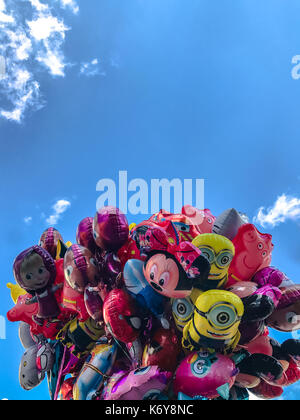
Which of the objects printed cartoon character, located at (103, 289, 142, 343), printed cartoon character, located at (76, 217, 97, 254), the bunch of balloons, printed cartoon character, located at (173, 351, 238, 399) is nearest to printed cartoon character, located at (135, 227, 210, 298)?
the bunch of balloons

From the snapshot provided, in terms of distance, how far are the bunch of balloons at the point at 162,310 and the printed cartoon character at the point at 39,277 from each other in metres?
0.01

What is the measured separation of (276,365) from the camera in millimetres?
3244

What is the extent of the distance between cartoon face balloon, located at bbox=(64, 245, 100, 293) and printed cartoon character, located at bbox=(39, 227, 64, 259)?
2.73 feet

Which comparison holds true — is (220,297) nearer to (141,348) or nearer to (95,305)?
(141,348)

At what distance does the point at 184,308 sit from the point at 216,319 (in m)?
0.43

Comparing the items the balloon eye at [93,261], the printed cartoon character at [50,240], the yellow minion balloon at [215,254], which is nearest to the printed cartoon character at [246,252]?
the yellow minion balloon at [215,254]

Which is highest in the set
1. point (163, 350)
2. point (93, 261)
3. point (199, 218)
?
point (199, 218)

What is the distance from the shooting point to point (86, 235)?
13.2ft

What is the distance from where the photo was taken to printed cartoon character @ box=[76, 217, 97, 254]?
13.2 ft

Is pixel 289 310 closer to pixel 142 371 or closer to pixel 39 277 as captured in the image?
pixel 142 371

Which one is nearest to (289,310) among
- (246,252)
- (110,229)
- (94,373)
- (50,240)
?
(246,252)

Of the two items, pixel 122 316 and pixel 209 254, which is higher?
pixel 209 254

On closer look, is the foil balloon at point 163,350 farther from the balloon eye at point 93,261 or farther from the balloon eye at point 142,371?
the balloon eye at point 93,261
